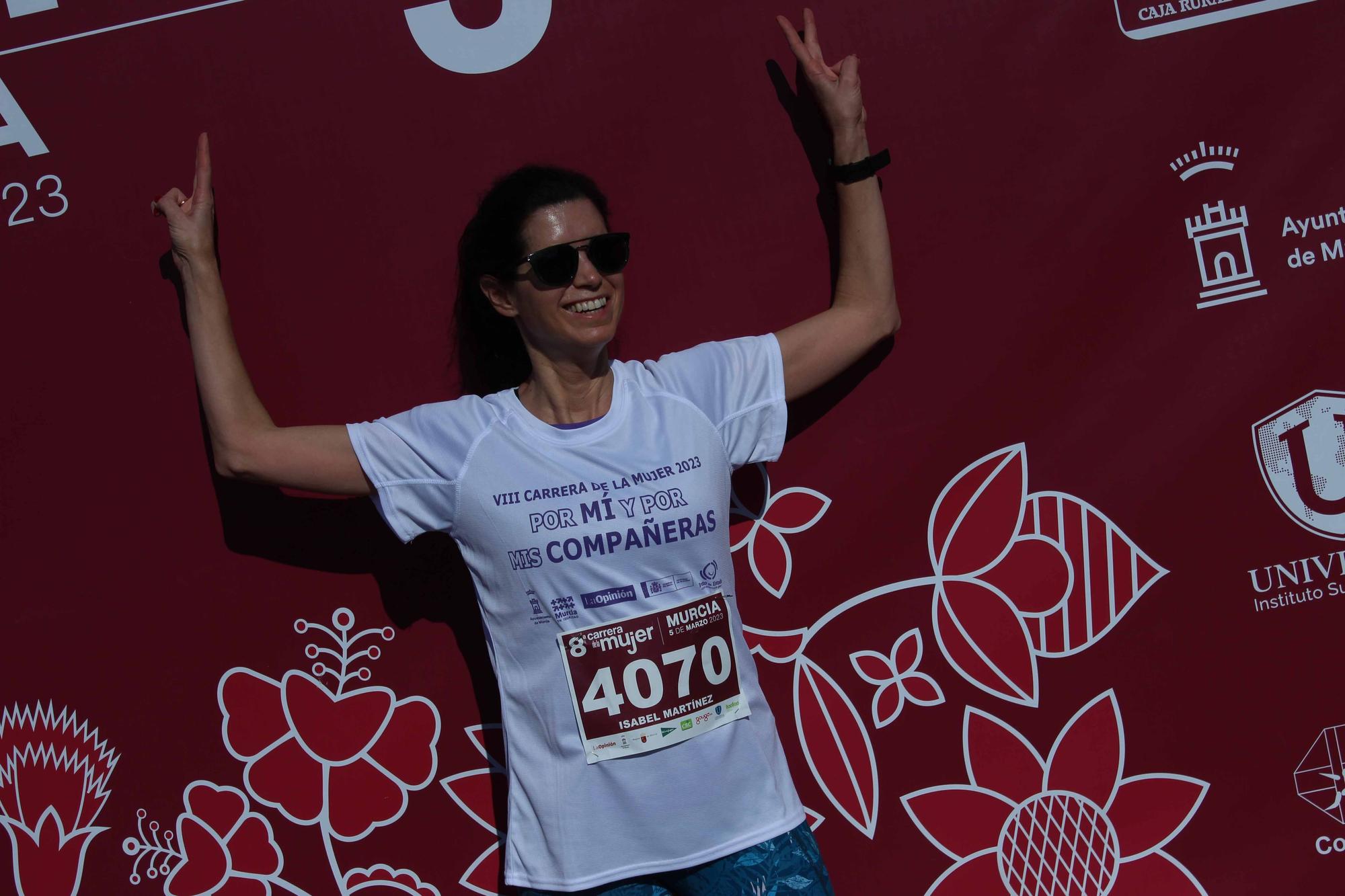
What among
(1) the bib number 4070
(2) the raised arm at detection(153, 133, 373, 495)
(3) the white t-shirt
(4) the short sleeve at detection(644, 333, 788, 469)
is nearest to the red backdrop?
(2) the raised arm at detection(153, 133, 373, 495)

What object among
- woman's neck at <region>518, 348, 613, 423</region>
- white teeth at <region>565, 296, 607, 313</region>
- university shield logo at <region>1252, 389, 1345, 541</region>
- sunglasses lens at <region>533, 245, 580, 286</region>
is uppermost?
sunglasses lens at <region>533, 245, 580, 286</region>

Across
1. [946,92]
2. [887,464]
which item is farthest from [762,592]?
[946,92]

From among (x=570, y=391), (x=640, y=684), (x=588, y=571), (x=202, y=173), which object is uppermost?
(x=202, y=173)

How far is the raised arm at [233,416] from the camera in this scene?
2.08 m

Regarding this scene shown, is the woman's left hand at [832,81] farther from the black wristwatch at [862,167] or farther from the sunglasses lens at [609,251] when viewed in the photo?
the sunglasses lens at [609,251]

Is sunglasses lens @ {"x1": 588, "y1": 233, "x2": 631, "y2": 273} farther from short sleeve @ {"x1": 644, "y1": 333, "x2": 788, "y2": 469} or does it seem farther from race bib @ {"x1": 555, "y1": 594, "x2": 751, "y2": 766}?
race bib @ {"x1": 555, "y1": 594, "x2": 751, "y2": 766}

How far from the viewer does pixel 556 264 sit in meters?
2.05

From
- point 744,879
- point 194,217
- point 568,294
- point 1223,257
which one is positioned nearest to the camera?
point 744,879

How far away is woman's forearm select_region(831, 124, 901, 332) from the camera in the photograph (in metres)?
2.31

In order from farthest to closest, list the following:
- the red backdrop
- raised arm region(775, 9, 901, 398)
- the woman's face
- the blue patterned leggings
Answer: the red backdrop < raised arm region(775, 9, 901, 398) < the woman's face < the blue patterned leggings

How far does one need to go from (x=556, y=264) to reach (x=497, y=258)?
0.16 meters

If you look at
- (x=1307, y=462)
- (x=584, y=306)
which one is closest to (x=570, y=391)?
(x=584, y=306)

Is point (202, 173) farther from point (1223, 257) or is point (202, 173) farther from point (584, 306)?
point (1223, 257)

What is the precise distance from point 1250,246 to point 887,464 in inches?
35.8
